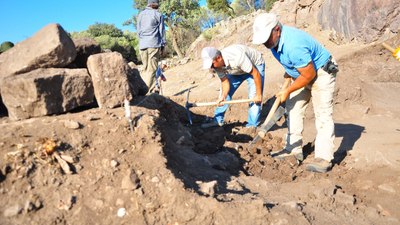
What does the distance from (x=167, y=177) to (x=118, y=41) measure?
25.2 meters

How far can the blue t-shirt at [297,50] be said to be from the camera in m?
3.48

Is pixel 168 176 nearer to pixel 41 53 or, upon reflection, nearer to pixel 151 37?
pixel 41 53

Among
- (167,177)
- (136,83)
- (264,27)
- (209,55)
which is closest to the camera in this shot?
(167,177)

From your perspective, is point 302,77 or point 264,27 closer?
point 264,27

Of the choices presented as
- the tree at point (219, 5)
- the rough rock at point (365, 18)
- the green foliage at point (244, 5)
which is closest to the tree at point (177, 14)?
the tree at point (219, 5)

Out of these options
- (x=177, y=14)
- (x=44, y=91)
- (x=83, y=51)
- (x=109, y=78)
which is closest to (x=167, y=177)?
(x=109, y=78)

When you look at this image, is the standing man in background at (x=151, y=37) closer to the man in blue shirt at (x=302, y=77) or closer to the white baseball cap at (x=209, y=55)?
the white baseball cap at (x=209, y=55)

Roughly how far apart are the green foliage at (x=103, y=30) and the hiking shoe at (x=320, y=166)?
27.1m

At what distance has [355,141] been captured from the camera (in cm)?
483

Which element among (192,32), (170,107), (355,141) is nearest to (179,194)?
(170,107)

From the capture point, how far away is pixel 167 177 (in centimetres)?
275

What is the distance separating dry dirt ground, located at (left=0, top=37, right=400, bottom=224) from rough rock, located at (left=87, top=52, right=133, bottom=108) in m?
0.13

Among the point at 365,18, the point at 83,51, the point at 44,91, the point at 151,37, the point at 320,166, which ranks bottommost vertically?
the point at 320,166

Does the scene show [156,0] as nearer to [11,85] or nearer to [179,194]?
[11,85]
